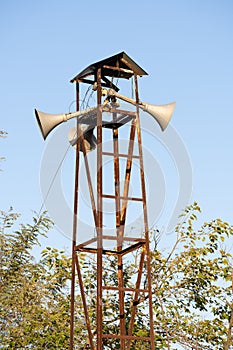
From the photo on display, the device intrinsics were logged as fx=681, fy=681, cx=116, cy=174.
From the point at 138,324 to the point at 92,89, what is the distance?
3.60 meters

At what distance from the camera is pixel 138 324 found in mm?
8391

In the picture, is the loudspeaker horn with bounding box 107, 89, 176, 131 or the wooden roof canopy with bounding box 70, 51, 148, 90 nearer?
the wooden roof canopy with bounding box 70, 51, 148, 90

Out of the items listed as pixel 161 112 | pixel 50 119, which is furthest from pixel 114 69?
pixel 50 119

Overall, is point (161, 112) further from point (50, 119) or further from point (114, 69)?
point (50, 119)

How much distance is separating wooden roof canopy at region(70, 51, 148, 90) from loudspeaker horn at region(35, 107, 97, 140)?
0.35m

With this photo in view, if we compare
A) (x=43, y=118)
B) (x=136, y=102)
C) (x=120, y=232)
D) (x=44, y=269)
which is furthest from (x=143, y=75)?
(x=44, y=269)

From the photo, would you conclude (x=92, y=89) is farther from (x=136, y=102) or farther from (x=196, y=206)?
(x=196, y=206)

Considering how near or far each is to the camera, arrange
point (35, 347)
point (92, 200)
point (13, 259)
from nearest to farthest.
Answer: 1. point (92, 200)
2. point (13, 259)
3. point (35, 347)

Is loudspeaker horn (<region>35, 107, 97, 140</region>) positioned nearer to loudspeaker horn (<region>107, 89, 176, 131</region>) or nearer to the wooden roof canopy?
the wooden roof canopy

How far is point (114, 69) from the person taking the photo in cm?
588

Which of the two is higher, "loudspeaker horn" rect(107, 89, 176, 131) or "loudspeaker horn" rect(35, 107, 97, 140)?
"loudspeaker horn" rect(107, 89, 176, 131)

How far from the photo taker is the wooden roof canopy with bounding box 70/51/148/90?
5.86 m

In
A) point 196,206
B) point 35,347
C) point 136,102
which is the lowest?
point 35,347

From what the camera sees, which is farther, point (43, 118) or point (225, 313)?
point (225, 313)
